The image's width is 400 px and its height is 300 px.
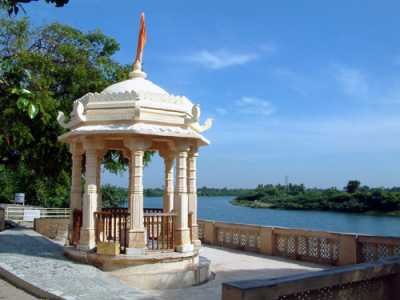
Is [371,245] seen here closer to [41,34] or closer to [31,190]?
[41,34]

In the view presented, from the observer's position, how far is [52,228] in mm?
17766

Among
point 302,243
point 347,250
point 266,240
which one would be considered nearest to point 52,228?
point 266,240

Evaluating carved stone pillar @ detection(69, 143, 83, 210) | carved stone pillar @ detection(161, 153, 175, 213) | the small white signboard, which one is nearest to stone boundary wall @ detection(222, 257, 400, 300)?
carved stone pillar @ detection(161, 153, 175, 213)

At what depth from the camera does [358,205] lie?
162 ft

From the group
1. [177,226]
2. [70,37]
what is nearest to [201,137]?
[177,226]

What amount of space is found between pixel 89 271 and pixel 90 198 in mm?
1839

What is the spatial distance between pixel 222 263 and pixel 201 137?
3687 millimetres

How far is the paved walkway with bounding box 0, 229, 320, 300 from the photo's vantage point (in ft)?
25.1

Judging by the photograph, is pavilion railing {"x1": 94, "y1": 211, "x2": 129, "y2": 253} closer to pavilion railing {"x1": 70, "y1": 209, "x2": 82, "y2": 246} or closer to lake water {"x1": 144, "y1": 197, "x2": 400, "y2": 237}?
pavilion railing {"x1": 70, "y1": 209, "x2": 82, "y2": 246}

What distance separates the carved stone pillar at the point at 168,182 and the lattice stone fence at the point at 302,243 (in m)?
3.42

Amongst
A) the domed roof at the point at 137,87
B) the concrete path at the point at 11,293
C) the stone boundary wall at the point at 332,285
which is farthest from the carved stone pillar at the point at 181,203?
the stone boundary wall at the point at 332,285

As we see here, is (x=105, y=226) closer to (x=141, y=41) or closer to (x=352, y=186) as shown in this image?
(x=141, y=41)

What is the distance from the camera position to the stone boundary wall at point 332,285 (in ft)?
15.4

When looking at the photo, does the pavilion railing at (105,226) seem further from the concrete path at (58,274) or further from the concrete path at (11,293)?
the concrete path at (11,293)
